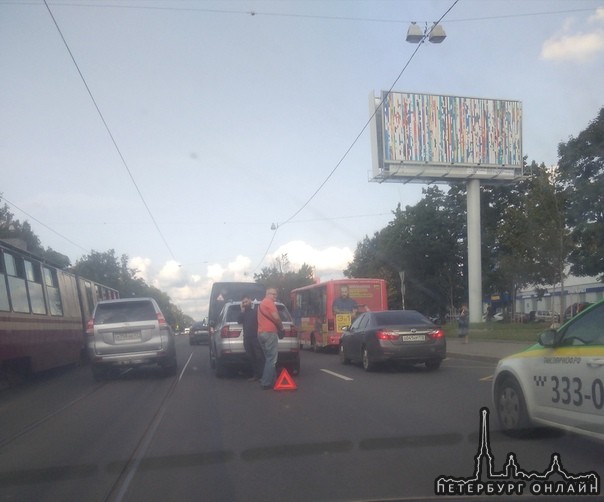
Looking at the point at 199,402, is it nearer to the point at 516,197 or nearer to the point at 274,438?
the point at 274,438

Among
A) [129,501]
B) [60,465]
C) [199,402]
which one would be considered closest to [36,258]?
[199,402]

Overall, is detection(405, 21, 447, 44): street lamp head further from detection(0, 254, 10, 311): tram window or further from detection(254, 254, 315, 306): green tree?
detection(254, 254, 315, 306): green tree

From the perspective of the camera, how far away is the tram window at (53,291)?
18.9 m

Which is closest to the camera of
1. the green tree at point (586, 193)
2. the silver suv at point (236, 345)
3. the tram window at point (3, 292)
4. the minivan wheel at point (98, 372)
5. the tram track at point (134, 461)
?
the tram track at point (134, 461)

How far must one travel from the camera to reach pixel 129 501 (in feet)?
19.0

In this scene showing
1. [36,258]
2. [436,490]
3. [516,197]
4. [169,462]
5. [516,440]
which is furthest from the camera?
[516,197]

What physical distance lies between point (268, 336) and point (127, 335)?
3941 millimetres

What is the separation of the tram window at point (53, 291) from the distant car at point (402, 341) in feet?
29.2

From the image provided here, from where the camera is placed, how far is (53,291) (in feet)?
64.5

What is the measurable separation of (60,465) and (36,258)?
39.8 feet

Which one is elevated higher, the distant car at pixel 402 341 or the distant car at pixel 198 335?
the distant car at pixel 402 341

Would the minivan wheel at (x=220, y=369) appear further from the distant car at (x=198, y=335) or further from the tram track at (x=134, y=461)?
the distant car at (x=198, y=335)

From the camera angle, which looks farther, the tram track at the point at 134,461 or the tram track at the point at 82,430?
the tram track at the point at 82,430

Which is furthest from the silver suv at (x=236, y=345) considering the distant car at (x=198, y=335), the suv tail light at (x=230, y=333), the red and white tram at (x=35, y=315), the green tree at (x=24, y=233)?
the green tree at (x=24, y=233)
